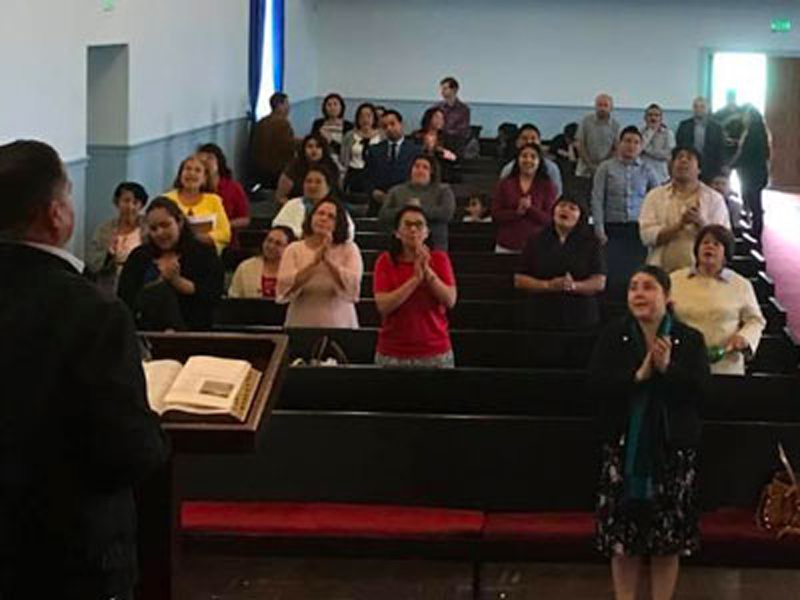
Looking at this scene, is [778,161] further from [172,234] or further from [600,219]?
[172,234]

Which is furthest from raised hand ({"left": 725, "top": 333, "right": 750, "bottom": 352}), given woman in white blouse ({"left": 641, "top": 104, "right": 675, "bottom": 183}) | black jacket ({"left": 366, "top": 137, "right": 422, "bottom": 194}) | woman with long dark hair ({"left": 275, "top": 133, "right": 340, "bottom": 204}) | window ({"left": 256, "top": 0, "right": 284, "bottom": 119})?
window ({"left": 256, "top": 0, "right": 284, "bottom": 119})

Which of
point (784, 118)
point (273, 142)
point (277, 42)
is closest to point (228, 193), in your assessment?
point (273, 142)

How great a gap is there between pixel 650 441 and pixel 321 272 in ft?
8.02

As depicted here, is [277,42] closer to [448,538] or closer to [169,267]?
[169,267]

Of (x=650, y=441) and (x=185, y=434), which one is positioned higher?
(x=185, y=434)

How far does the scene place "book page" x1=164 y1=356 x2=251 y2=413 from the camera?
3002 mm

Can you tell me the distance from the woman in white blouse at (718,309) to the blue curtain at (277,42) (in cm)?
1131

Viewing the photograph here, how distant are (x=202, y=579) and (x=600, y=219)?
15.6ft

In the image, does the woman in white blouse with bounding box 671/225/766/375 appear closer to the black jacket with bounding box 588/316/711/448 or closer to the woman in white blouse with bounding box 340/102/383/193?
the black jacket with bounding box 588/316/711/448

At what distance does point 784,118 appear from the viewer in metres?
23.7

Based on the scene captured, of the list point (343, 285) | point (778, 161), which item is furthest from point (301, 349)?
point (778, 161)

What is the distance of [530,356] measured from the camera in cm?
769

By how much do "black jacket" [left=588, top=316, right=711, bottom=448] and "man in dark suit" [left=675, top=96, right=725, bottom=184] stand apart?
9.42 metres

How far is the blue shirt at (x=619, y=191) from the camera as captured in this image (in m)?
10.4
